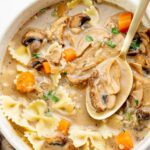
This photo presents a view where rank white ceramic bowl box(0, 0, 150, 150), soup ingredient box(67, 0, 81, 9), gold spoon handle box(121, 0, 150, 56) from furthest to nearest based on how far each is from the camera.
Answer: soup ingredient box(67, 0, 81, 9) → white ceramic bowl box(0, 0, 150, 150) → gold spoon handle box(121, 0, 150, 56)

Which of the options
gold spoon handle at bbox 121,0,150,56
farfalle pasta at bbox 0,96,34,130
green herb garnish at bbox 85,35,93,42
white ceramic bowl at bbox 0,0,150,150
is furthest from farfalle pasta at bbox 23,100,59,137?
gold spoon handle at bbox 121,0,150,56

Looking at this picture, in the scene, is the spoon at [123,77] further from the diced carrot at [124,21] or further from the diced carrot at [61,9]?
the diced carrot at [61,9]

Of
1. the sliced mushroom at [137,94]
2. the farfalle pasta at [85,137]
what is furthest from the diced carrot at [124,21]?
the farfalle pasta at [85,137]

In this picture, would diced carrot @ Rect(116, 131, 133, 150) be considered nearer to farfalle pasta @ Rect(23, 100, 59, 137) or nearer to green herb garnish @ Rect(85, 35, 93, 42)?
farfalle pasta @ Rect(23, 100, 59, 137)

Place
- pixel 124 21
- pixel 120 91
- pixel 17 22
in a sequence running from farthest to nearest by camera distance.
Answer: pixel 17 22, pixel 124 21, pixel 120 91

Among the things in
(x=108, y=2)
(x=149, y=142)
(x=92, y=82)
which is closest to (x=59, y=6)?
(x=108, y=2)

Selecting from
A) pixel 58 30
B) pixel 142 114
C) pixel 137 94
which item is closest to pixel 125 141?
pixel 142 114

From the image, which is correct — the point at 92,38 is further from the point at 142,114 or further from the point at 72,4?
the point at 142,114
